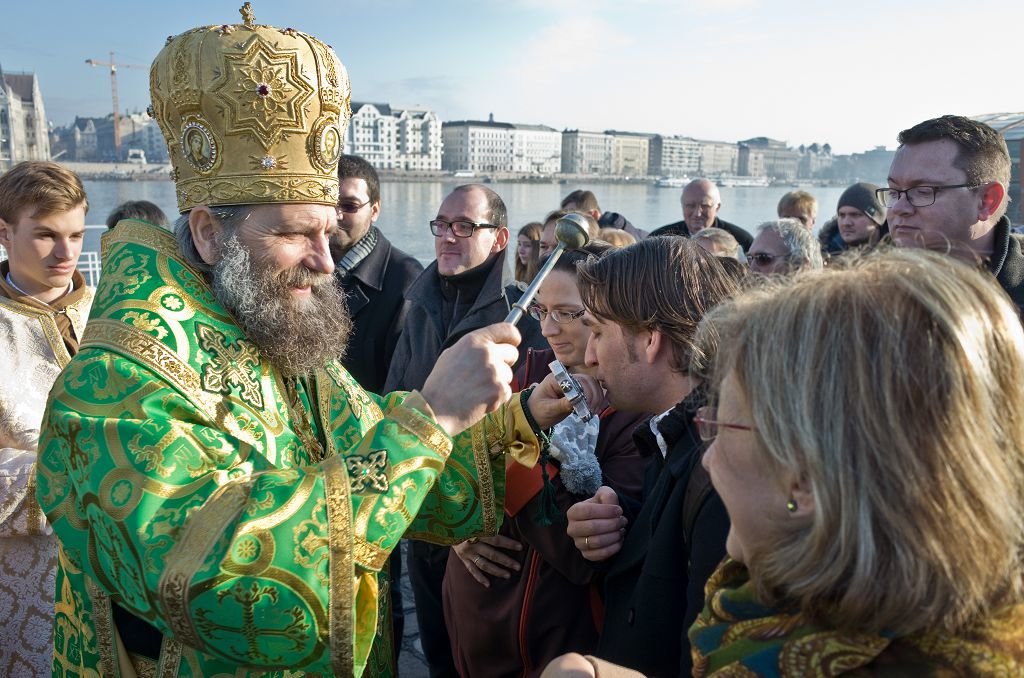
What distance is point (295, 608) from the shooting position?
1.50 m

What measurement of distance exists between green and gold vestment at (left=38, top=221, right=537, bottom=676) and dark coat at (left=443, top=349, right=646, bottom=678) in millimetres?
698

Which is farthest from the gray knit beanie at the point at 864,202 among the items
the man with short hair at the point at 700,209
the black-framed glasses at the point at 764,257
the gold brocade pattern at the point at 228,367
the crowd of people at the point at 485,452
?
the gold brocade pattern at the point at 228,367

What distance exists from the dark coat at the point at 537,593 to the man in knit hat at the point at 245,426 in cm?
19

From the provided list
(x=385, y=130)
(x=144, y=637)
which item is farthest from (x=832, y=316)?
(x=385, y=130)

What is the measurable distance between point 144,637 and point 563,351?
1.70 m

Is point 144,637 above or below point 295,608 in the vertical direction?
below

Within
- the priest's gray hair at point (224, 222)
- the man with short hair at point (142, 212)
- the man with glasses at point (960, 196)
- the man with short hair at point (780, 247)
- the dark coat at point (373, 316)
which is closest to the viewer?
the priest's gray hair at point (224, 222)

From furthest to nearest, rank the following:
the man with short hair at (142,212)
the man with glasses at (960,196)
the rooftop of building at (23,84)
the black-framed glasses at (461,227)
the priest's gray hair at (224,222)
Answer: the rooftop of building at (23,84) → the man with short hair at (142,212) → the black-framed glasses at (461,227) → the man with glasses at (960,196) → the priest's gray hair at (224,222)

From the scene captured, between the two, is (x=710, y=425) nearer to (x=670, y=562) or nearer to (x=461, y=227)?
(x=670, y=562)

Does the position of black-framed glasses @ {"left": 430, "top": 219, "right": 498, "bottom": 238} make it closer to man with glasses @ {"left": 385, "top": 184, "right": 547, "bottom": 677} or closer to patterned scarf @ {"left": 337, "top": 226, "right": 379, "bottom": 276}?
man with glasses @ {"left": 385, "top": 184, "right": 547, "bottom": 677}

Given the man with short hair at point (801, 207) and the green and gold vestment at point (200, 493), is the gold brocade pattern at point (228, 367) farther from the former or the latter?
the man with short hair at point (801, 207)

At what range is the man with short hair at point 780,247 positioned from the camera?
508 centimetres

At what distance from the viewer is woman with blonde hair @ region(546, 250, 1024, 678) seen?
1.04 meters

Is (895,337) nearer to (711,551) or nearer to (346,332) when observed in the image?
(711,551)
